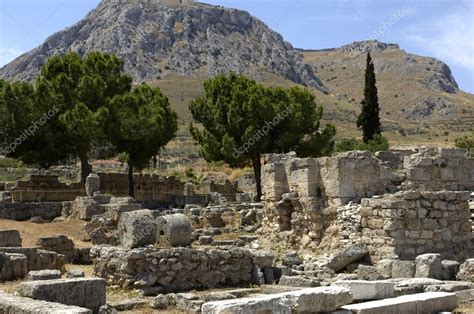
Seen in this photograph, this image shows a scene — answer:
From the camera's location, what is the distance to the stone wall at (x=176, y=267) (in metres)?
10.2

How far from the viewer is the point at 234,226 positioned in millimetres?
23516

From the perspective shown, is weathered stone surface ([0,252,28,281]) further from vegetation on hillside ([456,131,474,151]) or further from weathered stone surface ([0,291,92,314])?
vegetation on hillside ([456,131,474,151])

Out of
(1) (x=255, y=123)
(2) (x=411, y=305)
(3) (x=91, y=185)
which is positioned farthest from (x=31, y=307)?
(1) (x=255, y=123)

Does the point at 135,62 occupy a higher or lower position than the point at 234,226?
higher

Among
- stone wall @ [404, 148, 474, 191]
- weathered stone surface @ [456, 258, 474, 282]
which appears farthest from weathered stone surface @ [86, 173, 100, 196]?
weathered stone surface @ [456, 258, 474, 282]

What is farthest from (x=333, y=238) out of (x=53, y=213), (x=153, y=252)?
(x=53, y=213)

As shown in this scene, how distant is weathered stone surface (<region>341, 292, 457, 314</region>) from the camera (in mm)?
6953

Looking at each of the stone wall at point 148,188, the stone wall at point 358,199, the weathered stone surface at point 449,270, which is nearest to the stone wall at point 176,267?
the weathered stone surface at point 449,270

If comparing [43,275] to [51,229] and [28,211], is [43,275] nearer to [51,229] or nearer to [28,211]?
[51,229]

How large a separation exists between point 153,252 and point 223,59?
386 ft

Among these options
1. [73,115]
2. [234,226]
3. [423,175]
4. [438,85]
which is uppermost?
[438,85]

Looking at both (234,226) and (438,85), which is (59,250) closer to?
(234,226)

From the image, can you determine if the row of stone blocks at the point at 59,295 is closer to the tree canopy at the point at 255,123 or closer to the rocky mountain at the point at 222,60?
the tree canopy at the point at 255,123

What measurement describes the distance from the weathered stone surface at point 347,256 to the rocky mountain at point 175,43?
105 meters
